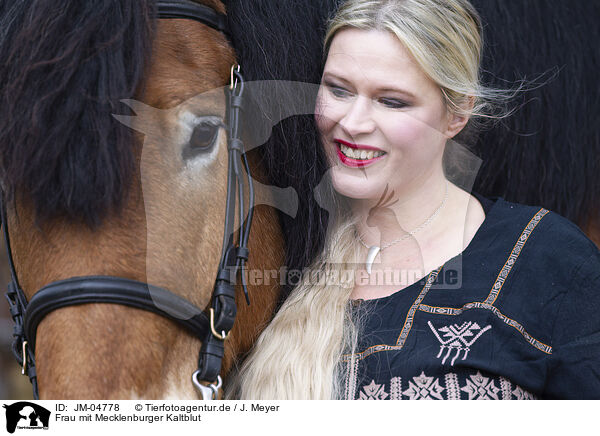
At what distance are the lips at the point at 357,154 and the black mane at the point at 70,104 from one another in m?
0.53

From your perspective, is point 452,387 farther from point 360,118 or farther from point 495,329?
point 360,118

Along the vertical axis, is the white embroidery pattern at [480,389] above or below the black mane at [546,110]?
below

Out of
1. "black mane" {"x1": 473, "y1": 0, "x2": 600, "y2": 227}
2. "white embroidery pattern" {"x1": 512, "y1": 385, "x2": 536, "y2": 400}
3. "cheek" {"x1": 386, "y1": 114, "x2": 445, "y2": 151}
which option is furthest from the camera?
"black mane" {"x1": 473, "y1": 0, "x2": 600, "y2": 227}

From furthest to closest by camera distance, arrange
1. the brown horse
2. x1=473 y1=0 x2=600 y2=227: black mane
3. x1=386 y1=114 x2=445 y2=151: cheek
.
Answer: x1=473 y1=0 x2=600 y2=227: black mane < x1=386 y1=114 x2=445 y2=151: cheek < the brown horse

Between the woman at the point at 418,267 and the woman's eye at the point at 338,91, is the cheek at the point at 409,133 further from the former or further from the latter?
the woman's eye at the point at 338,91

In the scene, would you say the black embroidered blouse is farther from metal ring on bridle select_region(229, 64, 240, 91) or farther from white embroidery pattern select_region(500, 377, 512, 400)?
metal ring on bridle select_region(229, 64, 240, 91)

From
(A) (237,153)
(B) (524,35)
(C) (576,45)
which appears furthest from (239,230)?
(C) (576,45)

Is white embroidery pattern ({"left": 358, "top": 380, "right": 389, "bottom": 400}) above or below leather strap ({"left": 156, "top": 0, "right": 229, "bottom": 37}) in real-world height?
below

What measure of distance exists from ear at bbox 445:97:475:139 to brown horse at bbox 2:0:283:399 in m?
0.59

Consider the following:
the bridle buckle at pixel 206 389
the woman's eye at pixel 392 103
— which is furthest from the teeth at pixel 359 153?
the bridle buckle at pixel 206 389

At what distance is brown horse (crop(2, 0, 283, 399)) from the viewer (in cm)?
118

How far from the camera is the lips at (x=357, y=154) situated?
5.02 feet
